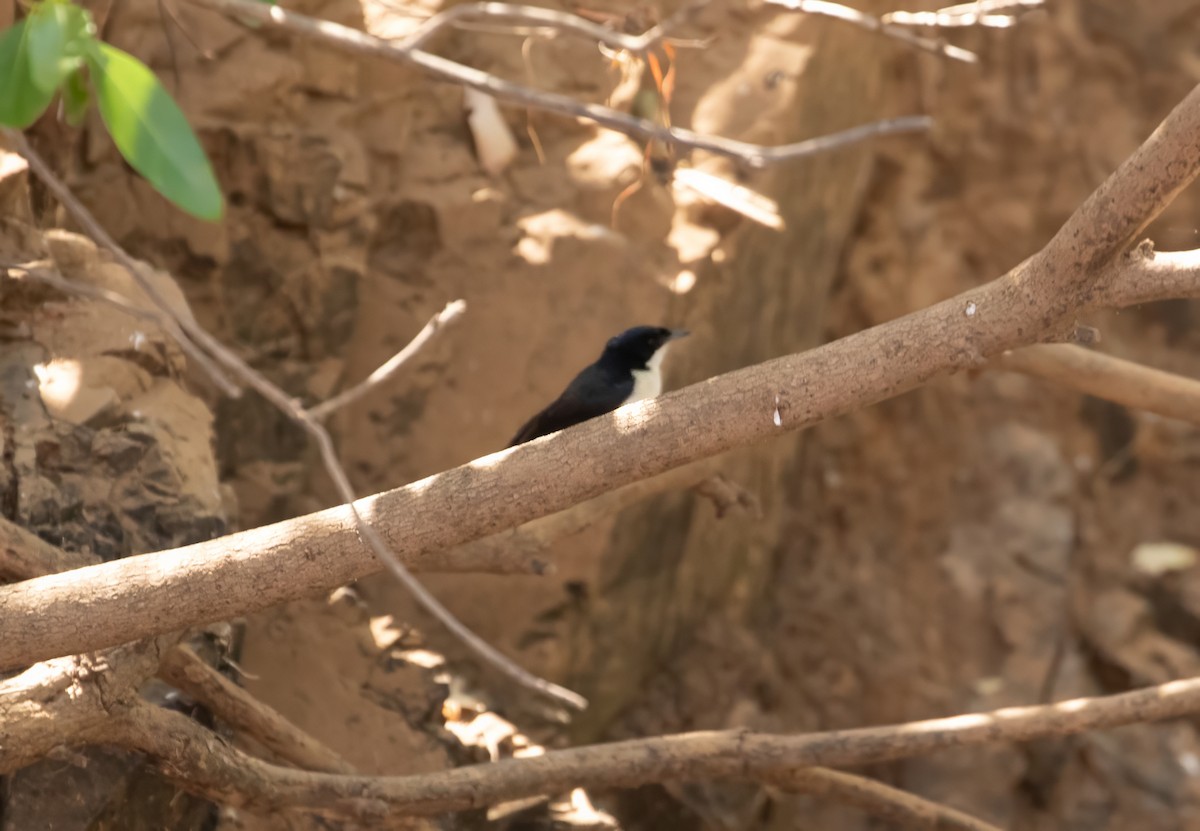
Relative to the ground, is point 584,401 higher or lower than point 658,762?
higher

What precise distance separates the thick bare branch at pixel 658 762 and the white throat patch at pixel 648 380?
1011 millimetres

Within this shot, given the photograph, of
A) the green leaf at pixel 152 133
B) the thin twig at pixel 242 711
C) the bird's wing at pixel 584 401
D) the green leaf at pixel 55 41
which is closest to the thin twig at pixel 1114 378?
the bird's wing at pixel 584 401

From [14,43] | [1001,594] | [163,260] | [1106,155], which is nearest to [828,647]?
→ [1001,594]

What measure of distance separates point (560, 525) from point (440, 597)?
1.15 m

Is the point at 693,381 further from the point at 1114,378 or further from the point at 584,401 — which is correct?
the point at 1114,378

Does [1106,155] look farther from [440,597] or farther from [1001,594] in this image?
[440,597]

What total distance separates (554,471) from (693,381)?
2251 millimetres

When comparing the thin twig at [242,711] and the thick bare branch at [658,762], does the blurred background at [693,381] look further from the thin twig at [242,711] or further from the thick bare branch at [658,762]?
the thick bare branch at [658,762]

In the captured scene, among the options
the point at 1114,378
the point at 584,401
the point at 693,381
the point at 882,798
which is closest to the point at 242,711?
the point at 584,401

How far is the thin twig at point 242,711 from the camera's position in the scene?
287cm

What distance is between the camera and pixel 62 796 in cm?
275

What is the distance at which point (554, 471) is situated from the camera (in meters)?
2.28

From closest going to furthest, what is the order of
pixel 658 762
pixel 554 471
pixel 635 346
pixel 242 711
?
pixel 554 471 → pixel 242 711 → pixel 658 762 → pixel 635 346

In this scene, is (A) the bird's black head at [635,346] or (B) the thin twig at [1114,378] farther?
(A) the bird's black head at [635,346]
